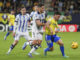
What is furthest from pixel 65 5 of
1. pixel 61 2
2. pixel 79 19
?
pixel 79 19

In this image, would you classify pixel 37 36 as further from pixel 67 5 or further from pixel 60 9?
pixel 67 5

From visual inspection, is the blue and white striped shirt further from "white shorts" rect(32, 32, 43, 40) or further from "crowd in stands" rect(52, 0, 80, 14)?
"crowd in stands" rect(52, 0, 80, 14)

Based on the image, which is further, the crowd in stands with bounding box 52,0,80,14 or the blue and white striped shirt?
the crowd in stands with bounding box 52,0,80,14

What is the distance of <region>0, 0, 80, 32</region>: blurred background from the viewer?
30.5 m

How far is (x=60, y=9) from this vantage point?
105 ft

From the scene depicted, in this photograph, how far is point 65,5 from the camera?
1293 inches

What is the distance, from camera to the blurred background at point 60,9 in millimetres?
30531

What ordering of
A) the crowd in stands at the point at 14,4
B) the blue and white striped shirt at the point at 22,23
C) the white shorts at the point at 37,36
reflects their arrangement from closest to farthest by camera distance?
the white shorts at the point at 37,36, the blue and white striped shirt at the point at 22,23, the crowd in stands at the point at 14,4

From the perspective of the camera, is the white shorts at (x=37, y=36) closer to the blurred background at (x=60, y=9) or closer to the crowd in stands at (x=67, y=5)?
the blurred background at (x=60, y=9)

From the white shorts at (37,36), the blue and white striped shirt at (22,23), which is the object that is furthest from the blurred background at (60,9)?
the white shorts at (37,36)

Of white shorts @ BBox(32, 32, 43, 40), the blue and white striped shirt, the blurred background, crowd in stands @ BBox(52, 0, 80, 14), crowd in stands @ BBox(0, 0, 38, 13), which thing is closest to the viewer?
white shorts @ BBox(32, 32, 43, 40)

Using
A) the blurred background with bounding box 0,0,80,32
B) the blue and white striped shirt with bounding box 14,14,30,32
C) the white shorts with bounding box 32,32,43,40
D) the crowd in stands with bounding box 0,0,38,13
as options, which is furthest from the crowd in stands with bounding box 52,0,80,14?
the white shorts with bounding box 32,32,43,40

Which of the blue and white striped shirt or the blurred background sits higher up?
the blue and white striped shirt

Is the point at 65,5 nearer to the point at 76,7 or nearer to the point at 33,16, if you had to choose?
the point at 76,7
